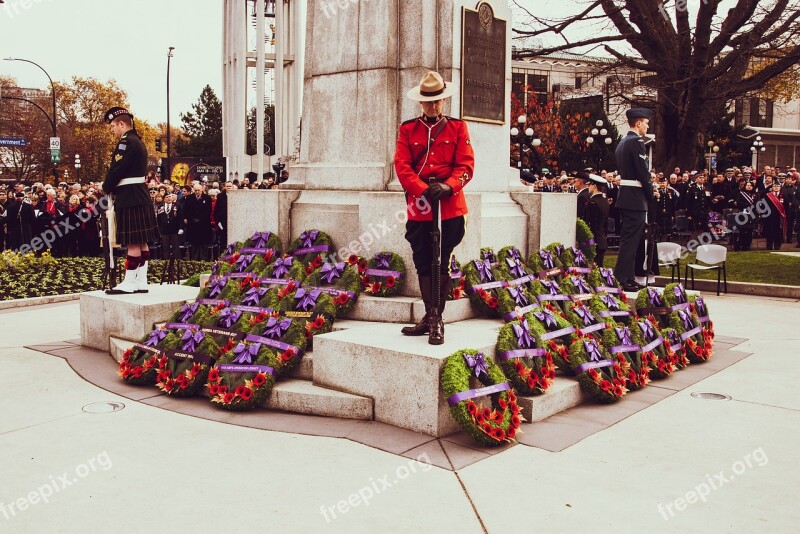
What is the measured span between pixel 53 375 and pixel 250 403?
7.86 ft

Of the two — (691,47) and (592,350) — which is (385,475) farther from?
(691,47)

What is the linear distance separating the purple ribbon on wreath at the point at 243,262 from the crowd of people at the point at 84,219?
10524 millimetres

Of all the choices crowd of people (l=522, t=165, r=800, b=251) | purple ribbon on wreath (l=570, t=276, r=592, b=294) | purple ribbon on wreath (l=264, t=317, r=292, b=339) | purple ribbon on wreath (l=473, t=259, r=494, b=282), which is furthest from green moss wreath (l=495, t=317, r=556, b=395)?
crowd of people (l=522, t=165, r=800, b=251)

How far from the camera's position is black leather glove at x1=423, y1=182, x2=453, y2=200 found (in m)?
5.74

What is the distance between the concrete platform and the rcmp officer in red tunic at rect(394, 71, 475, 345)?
3041mm

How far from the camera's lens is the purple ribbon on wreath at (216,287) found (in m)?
7.72

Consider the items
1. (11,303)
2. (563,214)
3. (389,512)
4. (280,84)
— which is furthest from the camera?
(280,84)

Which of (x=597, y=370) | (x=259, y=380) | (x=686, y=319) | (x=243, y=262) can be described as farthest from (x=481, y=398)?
(x=243, y=262)

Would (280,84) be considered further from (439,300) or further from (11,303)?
(439,300)

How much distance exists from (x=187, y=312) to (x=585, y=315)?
3641mm

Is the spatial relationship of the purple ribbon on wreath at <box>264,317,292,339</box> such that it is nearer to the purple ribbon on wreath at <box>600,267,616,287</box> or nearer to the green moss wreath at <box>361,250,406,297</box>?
the green moss wreath at <box>361,250,406,297</box>

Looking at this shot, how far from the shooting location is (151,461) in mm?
4766

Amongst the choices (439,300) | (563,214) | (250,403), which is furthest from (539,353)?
(563,214)

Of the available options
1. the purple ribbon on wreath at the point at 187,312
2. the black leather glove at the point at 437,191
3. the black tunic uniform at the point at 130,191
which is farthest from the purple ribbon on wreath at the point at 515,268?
the black tunic uniform at the point at 130,191
